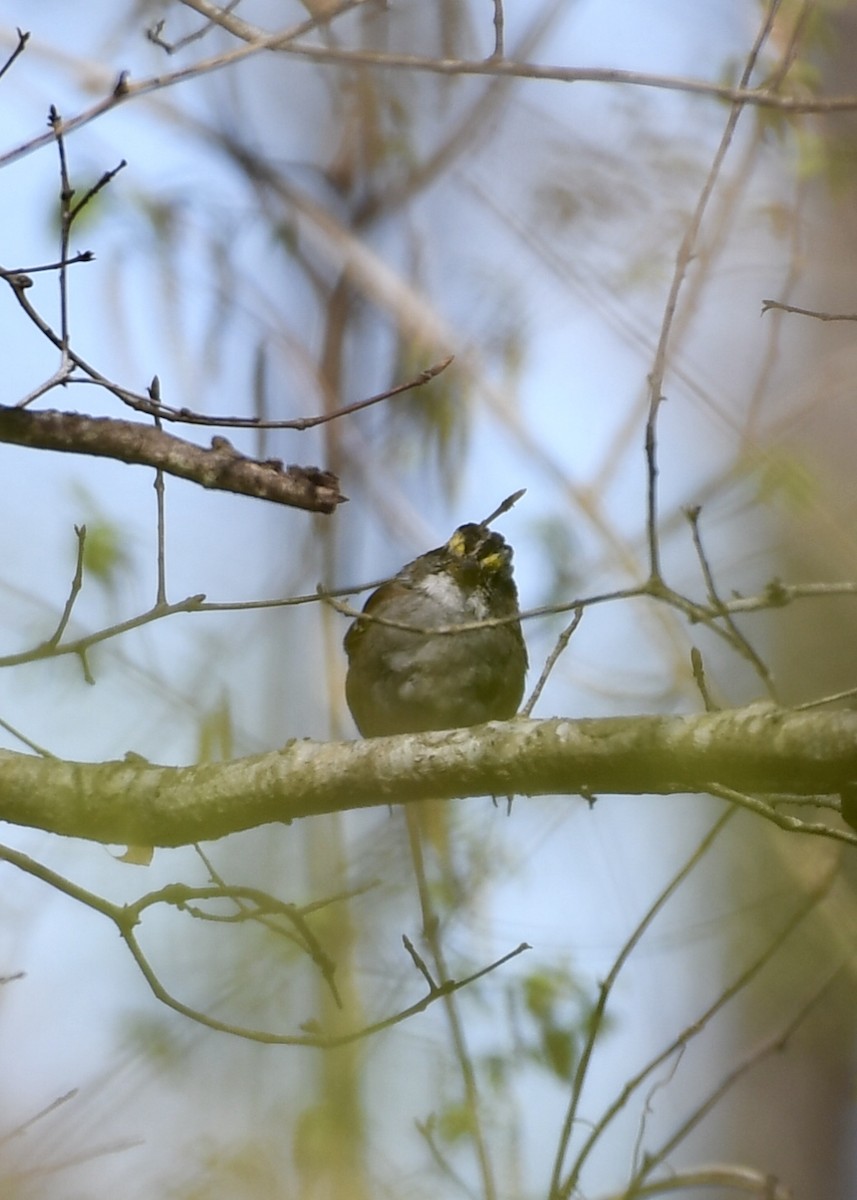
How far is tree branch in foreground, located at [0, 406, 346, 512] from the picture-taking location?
2633 mm

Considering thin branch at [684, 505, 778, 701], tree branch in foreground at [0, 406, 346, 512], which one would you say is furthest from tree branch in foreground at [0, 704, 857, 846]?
tree branch in foreground at [0, 406, 346, 512]

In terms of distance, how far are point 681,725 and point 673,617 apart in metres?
1.96

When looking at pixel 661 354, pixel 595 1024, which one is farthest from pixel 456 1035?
pixel 661 354

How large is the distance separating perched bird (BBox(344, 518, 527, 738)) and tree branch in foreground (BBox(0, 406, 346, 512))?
1.27 m

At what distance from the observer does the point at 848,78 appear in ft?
18.3

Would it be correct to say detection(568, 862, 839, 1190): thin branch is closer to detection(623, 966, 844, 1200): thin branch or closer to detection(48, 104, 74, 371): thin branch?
detection(623, 966, 844, 1200): thin branch

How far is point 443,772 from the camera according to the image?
105 inches

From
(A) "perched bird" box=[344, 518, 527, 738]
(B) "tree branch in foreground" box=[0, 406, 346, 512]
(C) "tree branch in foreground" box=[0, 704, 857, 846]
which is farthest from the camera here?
(A) "perched bird" box=[344, 518, 527, 738]

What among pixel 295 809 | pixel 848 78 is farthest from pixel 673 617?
pixel 848 78

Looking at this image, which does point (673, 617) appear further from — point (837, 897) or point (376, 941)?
point (376, 941)

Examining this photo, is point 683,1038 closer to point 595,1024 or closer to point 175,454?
point 595,1024

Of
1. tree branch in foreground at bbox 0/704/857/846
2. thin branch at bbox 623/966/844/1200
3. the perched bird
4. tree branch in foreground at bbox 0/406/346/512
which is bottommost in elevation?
thin branch at bbox 623/966/844/1200

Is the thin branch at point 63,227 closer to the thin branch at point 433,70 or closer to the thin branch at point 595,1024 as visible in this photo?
the thin branch at point 433,70

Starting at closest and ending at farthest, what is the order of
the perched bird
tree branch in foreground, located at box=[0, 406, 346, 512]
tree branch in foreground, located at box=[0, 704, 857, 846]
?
tree branch in foreground, located at box=[0, 704, 857, 846] < tree branch in foreground, located at box=[0, 406, 346, 512] < the perched bird
